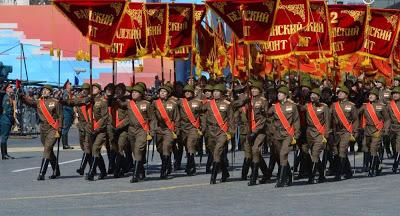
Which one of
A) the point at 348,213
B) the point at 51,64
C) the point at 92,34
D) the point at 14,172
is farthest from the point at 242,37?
the point at 51,64

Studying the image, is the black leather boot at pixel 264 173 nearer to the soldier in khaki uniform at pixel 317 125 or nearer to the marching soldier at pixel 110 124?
the soldier in khaki uniform at pixel 317 125

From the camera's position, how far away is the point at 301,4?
23.8 metres

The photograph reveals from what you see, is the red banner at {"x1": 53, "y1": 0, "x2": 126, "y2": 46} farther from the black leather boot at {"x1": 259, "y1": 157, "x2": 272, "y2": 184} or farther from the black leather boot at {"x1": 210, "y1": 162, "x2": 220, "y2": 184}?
the black leather boot at {"x1": 259, "y1": 157, "x2": 272, "y2": 184}

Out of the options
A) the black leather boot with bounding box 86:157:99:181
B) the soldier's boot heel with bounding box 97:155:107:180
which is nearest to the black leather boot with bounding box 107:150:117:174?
the soldier's boot heel with bounding box 97:155:107:180

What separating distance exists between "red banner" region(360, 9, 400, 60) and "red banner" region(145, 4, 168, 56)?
14.8 ft

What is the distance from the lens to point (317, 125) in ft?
71.0

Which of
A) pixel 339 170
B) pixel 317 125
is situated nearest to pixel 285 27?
pixel 317 125

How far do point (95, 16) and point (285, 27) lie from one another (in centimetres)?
368

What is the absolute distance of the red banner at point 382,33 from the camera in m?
27.8

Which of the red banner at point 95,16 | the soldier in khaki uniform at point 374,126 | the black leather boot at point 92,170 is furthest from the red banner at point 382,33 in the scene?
the black leather boot at point 92,170

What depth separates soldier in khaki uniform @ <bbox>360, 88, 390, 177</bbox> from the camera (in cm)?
2319

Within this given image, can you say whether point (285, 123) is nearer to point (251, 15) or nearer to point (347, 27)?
point (251, 15)

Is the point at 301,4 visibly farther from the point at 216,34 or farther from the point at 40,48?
the point at 40,48

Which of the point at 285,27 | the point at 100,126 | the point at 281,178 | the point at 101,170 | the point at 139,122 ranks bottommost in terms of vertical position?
the point at 101,170
